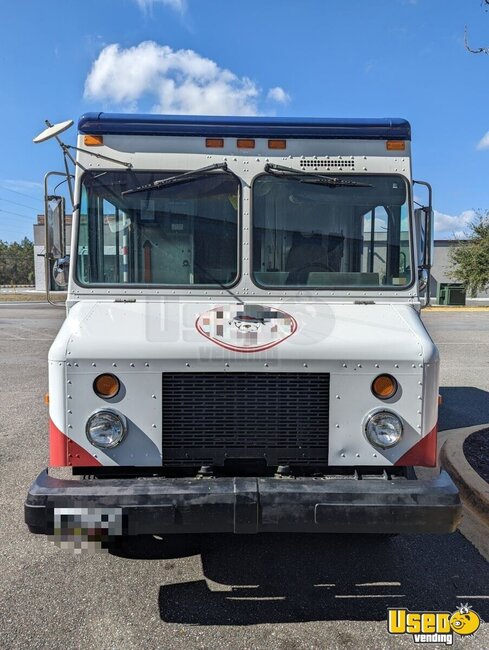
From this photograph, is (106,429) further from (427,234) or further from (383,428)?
(427,234)

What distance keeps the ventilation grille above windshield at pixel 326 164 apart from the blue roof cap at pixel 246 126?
6.4 inches

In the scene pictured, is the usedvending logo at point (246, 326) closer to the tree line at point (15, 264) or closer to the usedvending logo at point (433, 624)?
the usedvending logo at point (433, 624)

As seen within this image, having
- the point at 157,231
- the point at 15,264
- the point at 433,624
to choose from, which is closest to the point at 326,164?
the point at 157,231

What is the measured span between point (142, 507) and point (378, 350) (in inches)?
60.3

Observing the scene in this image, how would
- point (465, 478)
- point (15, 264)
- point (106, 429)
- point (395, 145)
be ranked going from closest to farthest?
point (106, 429) → point (395, 145) → point (465, 478) → point (15, 264)

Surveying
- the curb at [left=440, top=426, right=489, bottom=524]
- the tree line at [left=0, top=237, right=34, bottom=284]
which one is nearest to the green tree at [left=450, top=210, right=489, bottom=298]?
the curb at [left=440, top=426, right=489, bottom=524]

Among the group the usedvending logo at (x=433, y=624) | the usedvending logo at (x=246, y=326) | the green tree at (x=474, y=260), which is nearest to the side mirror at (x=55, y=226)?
the usedvending logo at (x=246, y=326)

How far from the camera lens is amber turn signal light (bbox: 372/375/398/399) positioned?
301cm

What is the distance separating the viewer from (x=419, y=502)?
2.74 metres

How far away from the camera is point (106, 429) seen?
2.96 meters

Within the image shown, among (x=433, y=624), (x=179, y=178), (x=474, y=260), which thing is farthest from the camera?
(x=474, y=260)

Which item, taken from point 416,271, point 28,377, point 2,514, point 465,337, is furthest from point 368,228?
point 465,337

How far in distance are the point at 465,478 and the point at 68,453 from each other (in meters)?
3.21

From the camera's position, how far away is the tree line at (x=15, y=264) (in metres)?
94.3
